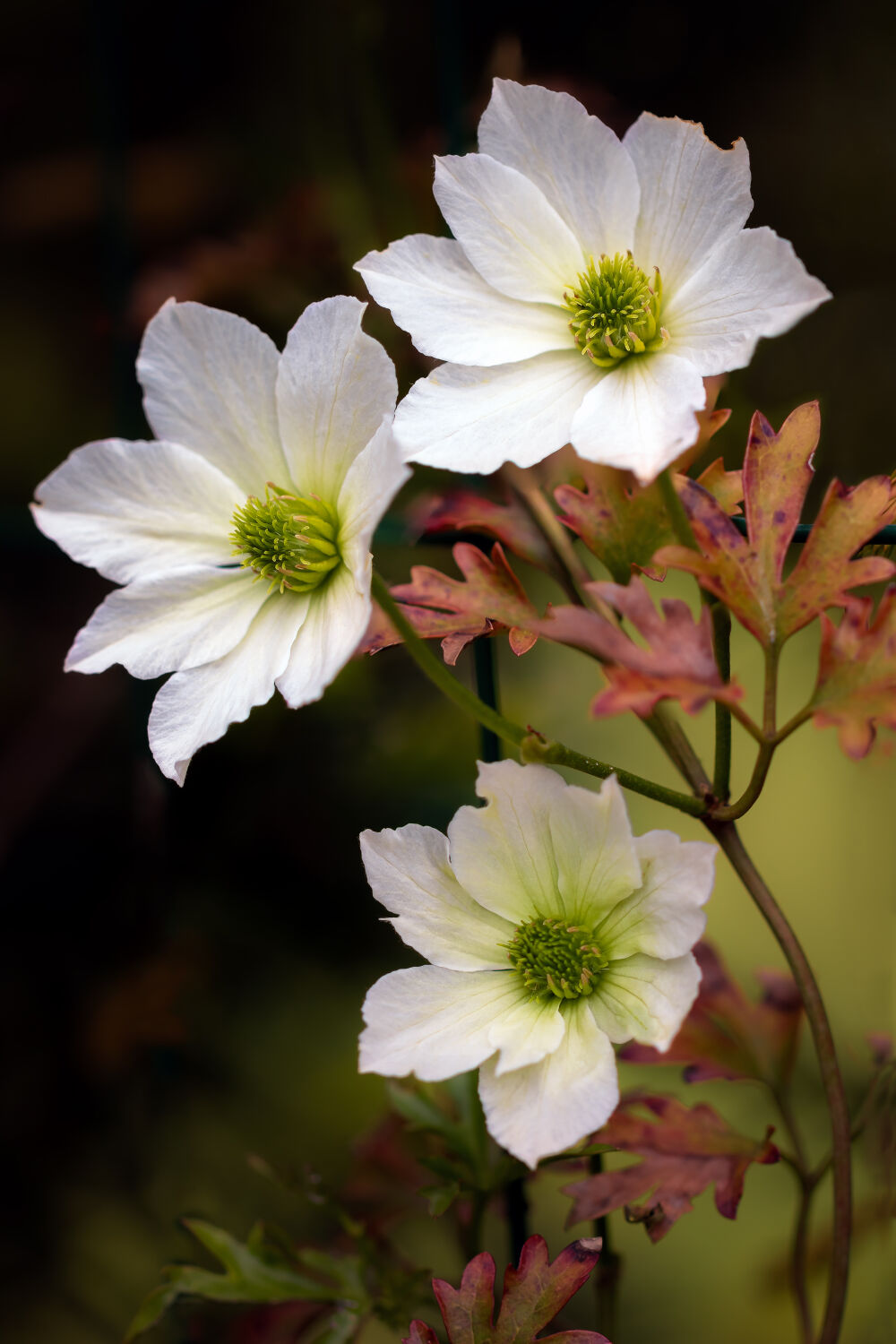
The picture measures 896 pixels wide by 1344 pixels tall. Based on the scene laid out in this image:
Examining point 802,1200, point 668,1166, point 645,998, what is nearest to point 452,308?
point 645,998

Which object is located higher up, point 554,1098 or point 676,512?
point 676,512

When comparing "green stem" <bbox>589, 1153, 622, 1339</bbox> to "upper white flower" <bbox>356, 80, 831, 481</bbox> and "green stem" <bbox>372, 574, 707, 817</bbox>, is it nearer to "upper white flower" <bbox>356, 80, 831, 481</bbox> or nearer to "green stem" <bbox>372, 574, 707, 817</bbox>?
"green stem" <bbox>372, 574, 707, 817</bbox>

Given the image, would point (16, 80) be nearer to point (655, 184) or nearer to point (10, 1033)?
point (10, 1033)

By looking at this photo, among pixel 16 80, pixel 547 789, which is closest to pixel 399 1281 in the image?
pixel 547 789

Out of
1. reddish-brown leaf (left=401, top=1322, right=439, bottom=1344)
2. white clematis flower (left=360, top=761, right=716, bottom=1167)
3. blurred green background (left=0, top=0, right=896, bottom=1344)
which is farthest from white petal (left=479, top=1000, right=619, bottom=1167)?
blurred green background (left=0, top=0, right=896, bottom=1344)

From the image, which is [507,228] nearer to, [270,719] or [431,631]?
[431,631]

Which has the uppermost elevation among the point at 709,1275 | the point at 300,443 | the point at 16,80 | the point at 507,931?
the point at 16,80
